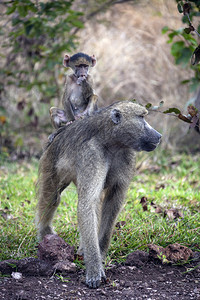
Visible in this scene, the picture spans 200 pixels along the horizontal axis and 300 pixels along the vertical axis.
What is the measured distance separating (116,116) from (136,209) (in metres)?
1.88

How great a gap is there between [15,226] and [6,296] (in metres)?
1.47

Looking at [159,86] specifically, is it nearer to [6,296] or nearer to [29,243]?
[29,243]

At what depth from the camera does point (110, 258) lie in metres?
3.60

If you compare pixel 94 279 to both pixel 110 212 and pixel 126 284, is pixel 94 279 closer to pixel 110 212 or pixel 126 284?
pixel 126 284

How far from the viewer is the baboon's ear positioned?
3.26 meters

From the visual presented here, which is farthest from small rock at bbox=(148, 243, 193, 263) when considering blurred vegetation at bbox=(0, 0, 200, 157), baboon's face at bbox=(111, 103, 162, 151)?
blurred vegetation at bbox=(0, 0, 200, 157)

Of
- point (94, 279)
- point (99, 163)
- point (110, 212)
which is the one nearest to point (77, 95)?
point (99, 163)

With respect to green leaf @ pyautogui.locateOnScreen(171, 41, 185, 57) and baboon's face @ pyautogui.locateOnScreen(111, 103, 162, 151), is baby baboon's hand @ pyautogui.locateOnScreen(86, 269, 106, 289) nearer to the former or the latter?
baboon's face @ pyautogui.locateOnScreen(111, 103, 162, 151)

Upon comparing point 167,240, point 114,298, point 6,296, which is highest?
point 6,296

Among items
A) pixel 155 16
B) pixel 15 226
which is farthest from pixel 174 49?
pixel 155 16

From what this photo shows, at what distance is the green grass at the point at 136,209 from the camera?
3811mm

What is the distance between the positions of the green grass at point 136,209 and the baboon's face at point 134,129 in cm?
97

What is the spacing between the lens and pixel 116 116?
10.8ft

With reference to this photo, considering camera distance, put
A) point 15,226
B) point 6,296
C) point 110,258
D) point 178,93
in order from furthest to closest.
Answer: point 178,93, point 15,226, point 110,258, point 6,296
